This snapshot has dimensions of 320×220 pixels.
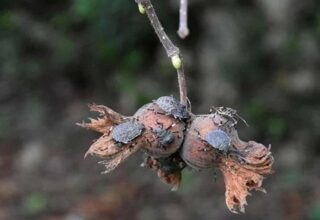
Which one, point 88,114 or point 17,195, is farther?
point 88,114

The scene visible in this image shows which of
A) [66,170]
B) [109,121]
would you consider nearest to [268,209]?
[66,170]

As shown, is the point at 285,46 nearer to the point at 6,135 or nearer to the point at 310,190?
the point at 310,190

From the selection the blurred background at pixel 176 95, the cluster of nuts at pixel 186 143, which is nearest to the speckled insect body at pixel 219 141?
the cluster of nuts at pixel 186 143

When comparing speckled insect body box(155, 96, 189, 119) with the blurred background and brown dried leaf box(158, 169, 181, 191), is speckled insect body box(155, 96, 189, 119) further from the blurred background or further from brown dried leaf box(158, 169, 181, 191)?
the blurred background

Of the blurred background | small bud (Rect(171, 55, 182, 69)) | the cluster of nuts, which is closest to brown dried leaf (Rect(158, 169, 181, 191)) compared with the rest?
the cluster of nuts

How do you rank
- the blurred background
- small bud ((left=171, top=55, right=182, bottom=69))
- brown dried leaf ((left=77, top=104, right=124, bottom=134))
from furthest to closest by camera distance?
the blurred background → brown dried leaf ((left=77, top=104, right=124, bottom=134)) → small bud ((left=171, top=55, right=182, bottom=69))

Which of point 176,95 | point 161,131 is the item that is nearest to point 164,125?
point 161,131

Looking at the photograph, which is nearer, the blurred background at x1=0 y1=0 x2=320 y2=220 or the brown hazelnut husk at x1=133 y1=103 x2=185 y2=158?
the brown hazelnut husk at x1=133 y1=103 x2=185 y2=158
